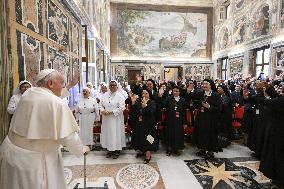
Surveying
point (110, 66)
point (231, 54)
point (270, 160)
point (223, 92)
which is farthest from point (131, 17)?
point (270, 160)

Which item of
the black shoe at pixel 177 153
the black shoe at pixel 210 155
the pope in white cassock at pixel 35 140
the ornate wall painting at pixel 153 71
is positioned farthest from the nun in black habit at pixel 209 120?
the ornate wall painting at pixel 153 71

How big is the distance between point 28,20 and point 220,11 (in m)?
20.9

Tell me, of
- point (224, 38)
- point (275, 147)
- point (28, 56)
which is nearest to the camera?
point (275, 147)

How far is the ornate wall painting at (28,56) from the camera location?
398 centimetres

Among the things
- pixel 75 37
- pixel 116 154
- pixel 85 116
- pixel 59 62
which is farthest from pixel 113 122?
pixel 75 37

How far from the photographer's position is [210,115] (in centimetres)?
569

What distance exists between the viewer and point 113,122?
5.80 meters

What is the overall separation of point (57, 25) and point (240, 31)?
1545 cm

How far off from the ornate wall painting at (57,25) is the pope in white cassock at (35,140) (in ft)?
12.1

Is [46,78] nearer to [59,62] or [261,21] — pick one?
[59,62]

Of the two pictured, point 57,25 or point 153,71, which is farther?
point 153,71

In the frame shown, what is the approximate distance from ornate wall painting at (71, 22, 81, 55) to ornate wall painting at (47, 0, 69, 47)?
66cm

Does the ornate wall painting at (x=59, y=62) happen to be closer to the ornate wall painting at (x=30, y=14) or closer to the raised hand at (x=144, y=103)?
the ornate wall painting at (x=30, y=14)

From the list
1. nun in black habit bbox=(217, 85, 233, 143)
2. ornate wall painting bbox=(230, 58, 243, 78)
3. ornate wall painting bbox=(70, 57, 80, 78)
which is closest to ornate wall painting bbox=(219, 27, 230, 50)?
ornate wall painting bbox=(230, 58, 243, 78)
